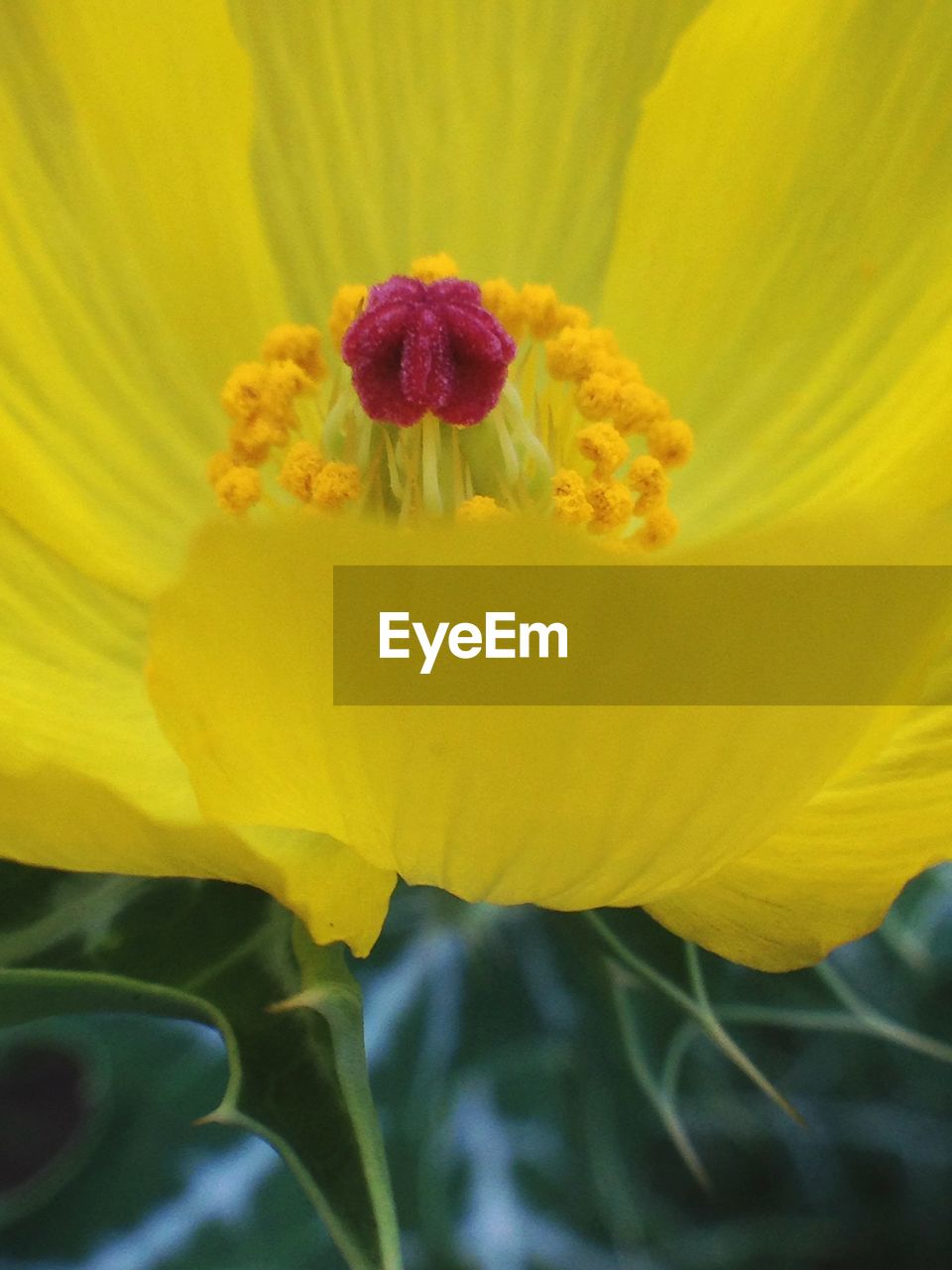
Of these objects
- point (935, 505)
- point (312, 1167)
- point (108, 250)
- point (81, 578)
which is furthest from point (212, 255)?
point (312, 1167)

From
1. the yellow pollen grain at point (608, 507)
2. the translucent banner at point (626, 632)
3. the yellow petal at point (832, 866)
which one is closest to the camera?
the translucent banner at point (626, 632)

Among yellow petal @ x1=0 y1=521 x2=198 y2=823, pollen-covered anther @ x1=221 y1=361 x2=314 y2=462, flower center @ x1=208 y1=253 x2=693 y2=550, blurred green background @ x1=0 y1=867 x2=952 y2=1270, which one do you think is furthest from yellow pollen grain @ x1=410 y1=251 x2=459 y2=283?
blurred green background @ x1=0 y1=867 x2=952 y2=1270

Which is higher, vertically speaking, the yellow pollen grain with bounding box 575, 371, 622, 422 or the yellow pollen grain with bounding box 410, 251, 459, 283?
the yellow pollen grain with bounding box 410, 251, 459, 283

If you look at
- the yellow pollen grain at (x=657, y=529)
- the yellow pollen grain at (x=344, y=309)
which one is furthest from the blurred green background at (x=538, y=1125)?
the yellow pollen grain at (x=344, y=309)

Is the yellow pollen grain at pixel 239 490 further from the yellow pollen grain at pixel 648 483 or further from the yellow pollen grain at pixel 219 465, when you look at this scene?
the yellow pollen grain at pixel 648 483

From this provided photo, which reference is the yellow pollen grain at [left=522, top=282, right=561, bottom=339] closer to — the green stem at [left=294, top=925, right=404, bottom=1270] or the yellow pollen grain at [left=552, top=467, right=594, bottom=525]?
the yellow pollen grain at [left=552, top=467, right=594, bottom=525]

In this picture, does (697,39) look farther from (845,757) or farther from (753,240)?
(845,757)

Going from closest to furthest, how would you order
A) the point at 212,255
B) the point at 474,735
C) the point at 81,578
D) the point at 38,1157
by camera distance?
1. the point at 474,735
2. the point at 38,1157
3. the point at 81,578
4. the point at 212,255
